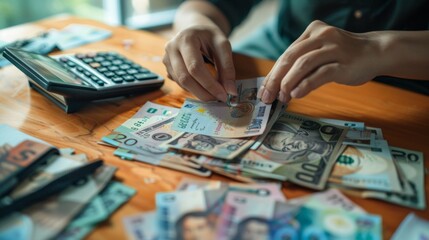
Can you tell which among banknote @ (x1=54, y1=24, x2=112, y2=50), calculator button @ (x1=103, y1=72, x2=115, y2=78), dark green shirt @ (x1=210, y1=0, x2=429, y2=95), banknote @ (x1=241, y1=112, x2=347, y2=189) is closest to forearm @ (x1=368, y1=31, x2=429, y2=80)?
banknote @ (x1=241, y1=112, x2=347, y2=189)

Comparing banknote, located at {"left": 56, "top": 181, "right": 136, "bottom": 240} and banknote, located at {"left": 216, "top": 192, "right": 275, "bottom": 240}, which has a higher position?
banknote, located at {"left": 216, "top": 192, "right": 275, "bottom": 240}

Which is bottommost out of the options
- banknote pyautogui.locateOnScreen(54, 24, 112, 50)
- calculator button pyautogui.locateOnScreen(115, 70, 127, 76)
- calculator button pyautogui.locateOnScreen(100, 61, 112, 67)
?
banknote pyautogui.locateOnScreen(54, 24, 112, 50)

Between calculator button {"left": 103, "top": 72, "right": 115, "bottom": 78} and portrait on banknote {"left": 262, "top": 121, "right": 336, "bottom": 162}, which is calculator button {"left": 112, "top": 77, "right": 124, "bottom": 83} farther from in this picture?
portrait on banknote {"left": 262, "top": 121, "right": 336, "bottom": 162}

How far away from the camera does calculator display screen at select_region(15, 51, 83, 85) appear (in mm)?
695

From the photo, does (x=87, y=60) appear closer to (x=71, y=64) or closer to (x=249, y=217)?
(x=71, y=64)

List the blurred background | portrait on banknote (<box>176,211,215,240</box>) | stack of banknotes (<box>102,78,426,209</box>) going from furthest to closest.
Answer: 1. the blurred background
2. stack of banknotes (<box>102,78,426,209</box>)
3. portrait on banknote (<box>176,211,215,240</box>)

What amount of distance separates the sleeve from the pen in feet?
2.17

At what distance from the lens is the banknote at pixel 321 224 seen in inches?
18.0

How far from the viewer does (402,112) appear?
2.51 ft

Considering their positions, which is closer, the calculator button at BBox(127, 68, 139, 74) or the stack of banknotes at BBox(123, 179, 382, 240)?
the stack of banknotes at BBox(123, 179, 382, 240)

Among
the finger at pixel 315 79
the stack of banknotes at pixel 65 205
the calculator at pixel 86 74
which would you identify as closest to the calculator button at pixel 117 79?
the calculator at pixel 86 74

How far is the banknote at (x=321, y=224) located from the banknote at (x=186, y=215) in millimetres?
74

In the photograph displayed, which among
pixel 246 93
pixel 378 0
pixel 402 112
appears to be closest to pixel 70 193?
pixel 246 93

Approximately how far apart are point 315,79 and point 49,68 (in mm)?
456
